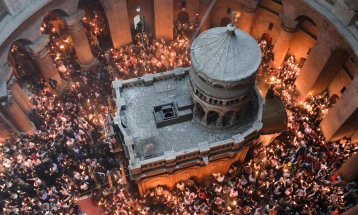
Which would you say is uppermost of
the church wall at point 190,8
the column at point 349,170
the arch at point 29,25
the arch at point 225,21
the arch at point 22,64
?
the arch at point 29,25

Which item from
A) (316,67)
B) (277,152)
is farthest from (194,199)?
(316,67)

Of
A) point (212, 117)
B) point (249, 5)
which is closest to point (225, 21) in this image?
point (249, 5)

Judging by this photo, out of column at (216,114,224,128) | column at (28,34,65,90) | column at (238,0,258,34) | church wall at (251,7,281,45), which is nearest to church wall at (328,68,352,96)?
church wall at (251,7,281,45)

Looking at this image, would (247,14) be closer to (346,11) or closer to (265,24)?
(265,24)

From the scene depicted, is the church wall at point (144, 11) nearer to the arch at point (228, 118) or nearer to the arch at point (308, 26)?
the arch at point (308, 26)

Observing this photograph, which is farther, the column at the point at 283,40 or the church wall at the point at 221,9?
the church wall at the point at 221,9

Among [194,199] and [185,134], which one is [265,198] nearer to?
[194,199]

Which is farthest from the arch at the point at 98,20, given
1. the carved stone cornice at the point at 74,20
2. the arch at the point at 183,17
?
the arch at the point at 183,17
